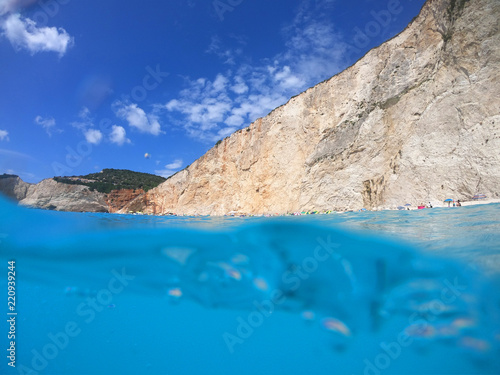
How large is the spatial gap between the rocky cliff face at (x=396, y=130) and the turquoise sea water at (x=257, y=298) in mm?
8568

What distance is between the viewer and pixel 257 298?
20.6ft

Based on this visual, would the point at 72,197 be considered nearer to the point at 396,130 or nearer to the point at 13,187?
the point at 13,187

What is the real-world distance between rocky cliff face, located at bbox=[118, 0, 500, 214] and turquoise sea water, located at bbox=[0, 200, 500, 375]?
8.57 metres

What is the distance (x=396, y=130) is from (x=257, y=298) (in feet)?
56.8

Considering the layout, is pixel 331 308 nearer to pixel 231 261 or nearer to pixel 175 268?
pixel 231 261

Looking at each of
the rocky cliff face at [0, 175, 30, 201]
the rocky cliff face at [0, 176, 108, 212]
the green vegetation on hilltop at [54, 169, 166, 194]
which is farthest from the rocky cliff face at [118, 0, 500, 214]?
the green vegetation on hilltop at [54, 169, 166, 194]

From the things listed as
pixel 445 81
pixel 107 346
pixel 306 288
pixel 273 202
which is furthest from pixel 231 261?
pixel 273 202

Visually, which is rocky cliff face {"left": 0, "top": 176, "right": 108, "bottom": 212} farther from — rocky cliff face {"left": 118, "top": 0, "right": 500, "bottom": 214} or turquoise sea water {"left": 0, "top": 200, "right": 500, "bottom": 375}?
turquoise sea water {"left": 0, "top": 200, "right": 500, "bottom": 375}

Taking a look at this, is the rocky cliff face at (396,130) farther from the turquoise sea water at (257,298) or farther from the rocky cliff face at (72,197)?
the rocky cliff face at (72,197)

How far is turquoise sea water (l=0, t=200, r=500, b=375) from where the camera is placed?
501 centimetres

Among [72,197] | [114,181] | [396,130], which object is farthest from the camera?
[114,181]

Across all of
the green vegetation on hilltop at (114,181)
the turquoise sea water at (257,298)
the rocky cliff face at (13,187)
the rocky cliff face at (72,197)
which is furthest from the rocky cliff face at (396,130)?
the green vegetation on hilltop at (114,181)

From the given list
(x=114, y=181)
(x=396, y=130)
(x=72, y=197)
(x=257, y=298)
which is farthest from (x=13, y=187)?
(x=114, y=181)

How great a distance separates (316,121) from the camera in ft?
82.9
